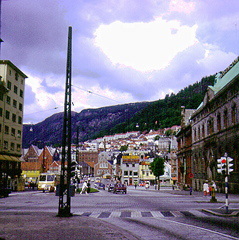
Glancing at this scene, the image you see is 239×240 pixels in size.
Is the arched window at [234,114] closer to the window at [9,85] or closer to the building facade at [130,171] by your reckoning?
the window at [9,85]

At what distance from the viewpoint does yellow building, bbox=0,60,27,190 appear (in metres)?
55.2

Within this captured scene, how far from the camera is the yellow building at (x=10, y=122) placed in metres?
55.2

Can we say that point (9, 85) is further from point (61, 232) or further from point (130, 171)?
point (130, 171)

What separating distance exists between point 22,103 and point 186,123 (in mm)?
34857

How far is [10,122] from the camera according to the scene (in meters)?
59.1

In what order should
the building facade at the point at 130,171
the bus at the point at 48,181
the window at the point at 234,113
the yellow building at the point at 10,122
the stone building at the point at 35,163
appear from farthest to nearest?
the building facade at the point at 130,171, the stone building at the point at 35,163, the bus at the point at 48,181, the yellow building at the point at 10,122, the window at the point at 234,113

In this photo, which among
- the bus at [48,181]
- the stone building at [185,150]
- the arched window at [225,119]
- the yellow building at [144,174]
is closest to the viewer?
the arched window at [225,119]

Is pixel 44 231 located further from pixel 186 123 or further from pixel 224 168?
pixel 186 123

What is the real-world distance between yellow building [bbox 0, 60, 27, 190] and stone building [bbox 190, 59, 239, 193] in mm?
31983

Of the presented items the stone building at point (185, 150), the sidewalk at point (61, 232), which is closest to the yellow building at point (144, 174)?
the stone building at point (185, 150)

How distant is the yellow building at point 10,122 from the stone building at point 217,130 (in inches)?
1259

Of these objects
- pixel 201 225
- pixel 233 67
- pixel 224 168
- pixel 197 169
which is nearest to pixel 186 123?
pixel 197 169

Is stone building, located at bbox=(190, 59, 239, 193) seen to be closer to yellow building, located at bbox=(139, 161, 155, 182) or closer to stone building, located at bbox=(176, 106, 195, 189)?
stone building, located at bbox=(176, 106, 195, 189)

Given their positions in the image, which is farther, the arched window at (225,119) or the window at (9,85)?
the window at (9,85)
